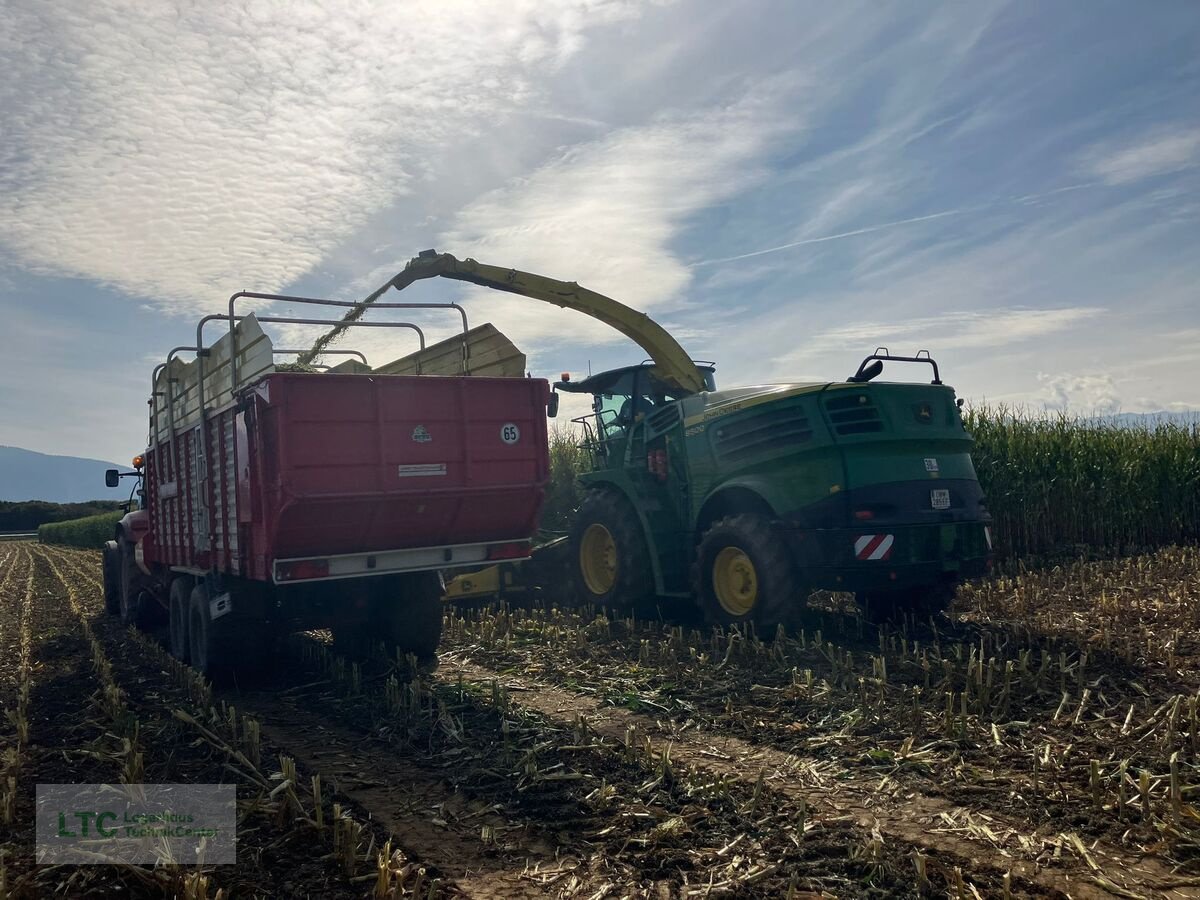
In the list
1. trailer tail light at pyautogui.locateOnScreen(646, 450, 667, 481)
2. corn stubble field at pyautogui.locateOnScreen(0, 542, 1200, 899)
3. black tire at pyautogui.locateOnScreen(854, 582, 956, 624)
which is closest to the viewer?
corn stubble field at pyautogui.locateOnScreen(0, 542, 1200, 899)

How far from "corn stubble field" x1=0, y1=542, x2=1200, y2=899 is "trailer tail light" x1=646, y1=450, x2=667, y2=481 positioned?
1.54m

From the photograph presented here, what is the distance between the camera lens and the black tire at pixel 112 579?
12688 millimetres

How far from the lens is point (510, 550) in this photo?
7.96m

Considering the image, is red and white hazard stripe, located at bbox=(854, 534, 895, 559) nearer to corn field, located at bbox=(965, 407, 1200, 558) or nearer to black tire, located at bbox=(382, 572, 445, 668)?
black tire, located at bbox=(382, 572, 445, 668)

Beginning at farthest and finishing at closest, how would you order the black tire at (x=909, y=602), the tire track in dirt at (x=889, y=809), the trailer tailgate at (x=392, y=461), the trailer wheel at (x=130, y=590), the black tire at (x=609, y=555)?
1. the trailer wheel at (x=130, y=590)
2. the black tire at (x=609, y=555)
3. the black tire at (x=909, y=602)
4. the trailer tailgate at (x=392, y=461)
5. the tire track in dirt at (x=889, y=809)

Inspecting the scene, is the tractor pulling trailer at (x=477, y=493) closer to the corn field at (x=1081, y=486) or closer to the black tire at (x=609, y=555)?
the black tire at (x=609, y=555)

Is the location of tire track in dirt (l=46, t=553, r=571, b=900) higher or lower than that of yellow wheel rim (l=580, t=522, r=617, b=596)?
lower

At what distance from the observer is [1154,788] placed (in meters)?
4.23

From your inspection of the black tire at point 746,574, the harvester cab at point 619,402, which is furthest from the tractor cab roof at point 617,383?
the black tire at point 746,574

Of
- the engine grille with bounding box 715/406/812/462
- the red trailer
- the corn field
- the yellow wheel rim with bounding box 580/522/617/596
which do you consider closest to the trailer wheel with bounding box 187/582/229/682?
the red trailer

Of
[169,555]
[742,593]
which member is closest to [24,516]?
[169,555]

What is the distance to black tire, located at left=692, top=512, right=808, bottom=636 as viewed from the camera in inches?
304

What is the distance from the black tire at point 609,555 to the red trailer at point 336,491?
1.77 metres

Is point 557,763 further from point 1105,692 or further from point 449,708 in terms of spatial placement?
point 1105,692
